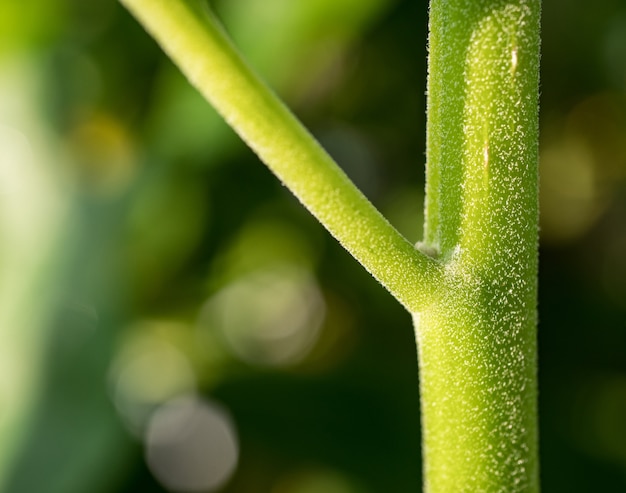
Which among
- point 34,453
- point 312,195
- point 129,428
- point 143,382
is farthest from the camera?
point 143,382

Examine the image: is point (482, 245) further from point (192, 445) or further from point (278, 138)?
point (192, 445)

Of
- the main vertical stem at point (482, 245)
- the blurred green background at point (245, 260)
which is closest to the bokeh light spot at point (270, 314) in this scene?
the blurred green background at point (245, 260)

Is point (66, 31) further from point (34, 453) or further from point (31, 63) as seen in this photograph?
point (34, 453)

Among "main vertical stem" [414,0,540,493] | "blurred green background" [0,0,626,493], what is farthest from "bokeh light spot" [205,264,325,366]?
"main vertical stem" [414,0,540,493]

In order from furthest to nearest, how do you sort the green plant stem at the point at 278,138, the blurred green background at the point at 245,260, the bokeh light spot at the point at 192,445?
the bokeh light spot at the point at 192,445
the blurred green background at the point at 245,260
the green plant stem at the point at 278,138

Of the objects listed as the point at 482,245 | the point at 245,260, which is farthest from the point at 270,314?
the point at 482,245

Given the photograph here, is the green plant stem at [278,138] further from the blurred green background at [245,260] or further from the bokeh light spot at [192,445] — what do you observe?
the bokeh light spot at [192,445]

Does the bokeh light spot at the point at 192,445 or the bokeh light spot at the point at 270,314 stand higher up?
the bokeh light spot at the point at 270,314

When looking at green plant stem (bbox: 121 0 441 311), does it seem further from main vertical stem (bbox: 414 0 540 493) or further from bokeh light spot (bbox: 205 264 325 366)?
bokeh light spot (bbox: 205 264 325 366)

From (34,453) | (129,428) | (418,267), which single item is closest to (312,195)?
(418,267)
